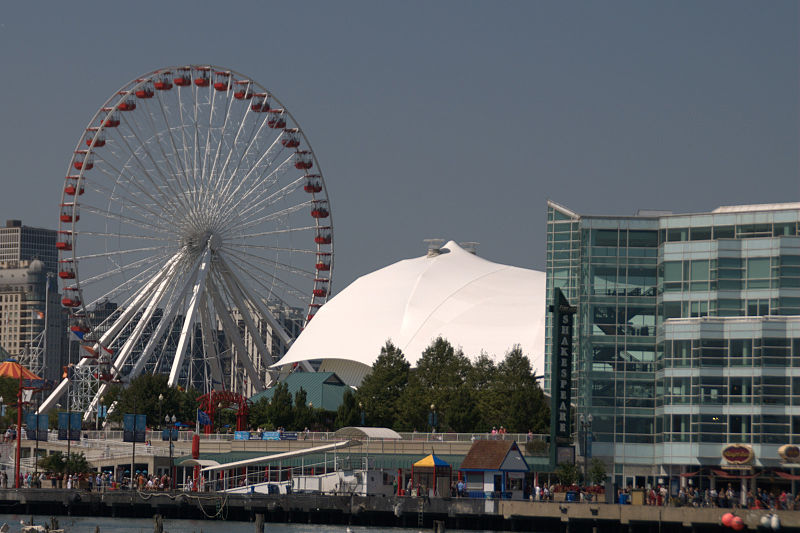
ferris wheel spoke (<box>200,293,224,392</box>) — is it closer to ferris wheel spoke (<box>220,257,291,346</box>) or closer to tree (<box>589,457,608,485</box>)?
ferris wheel spoke (<box>220,257,291,346</box>)

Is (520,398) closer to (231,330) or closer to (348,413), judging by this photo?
(348,413)

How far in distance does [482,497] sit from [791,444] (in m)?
19.6

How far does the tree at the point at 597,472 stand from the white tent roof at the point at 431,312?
38067 mm

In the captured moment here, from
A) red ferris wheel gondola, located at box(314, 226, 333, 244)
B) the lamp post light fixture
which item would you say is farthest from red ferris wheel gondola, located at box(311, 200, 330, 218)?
the lamp post light fixture

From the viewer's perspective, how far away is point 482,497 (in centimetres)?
8944

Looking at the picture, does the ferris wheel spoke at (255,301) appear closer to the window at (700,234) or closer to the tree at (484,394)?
the tree at (484,394)

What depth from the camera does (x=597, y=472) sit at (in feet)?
315

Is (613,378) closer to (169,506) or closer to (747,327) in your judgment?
(747,327)

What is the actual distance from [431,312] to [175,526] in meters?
64.9

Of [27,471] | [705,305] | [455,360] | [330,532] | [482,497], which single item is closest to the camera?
[330,532]

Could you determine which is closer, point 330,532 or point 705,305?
point 330,532

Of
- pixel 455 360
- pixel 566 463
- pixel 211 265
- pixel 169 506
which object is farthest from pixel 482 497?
pixel 211 265

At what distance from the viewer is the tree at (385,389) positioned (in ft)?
408

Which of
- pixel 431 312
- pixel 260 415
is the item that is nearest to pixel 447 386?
pixel 260 415
